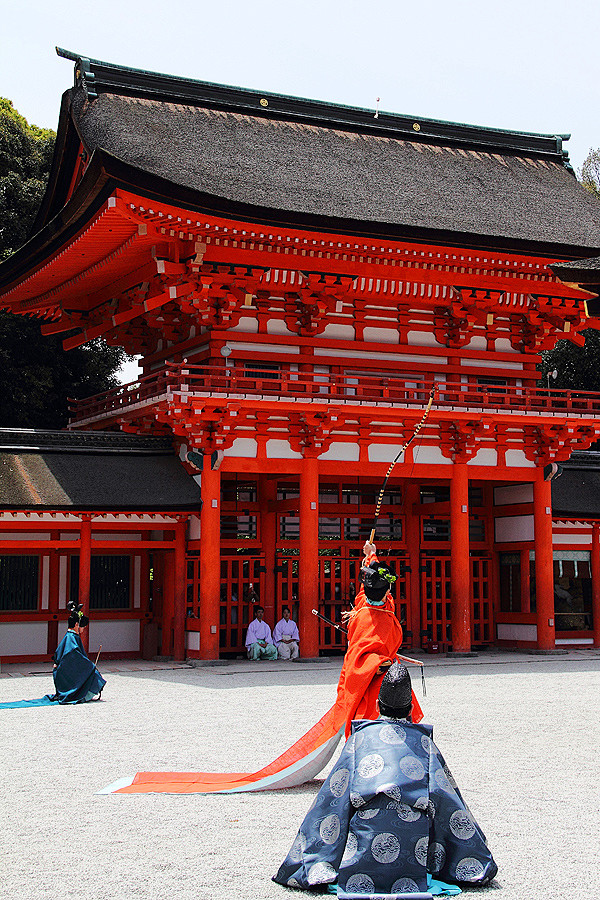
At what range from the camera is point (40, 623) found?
1955 cm

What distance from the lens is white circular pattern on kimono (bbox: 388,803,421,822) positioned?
5582mm

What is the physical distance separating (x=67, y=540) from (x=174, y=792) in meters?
12.0

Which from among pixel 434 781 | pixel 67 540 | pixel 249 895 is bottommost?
pixel 249 895

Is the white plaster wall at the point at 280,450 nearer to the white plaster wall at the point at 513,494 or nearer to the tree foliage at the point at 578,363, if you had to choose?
the white plaster wall at the point at 513,494

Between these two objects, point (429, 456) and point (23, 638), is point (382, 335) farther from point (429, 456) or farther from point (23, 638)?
point (23, 638)

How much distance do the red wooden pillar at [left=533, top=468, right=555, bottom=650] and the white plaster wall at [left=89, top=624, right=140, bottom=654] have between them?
27.7 feet

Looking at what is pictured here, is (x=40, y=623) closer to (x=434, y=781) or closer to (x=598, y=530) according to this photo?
(x=598, y=530)

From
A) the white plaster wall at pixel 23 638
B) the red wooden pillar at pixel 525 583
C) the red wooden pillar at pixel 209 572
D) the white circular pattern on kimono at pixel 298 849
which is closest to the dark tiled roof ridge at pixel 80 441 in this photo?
the red wooden pillar at pixel 209 572

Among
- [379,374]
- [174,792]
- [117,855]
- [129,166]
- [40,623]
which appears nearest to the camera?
[117,855]

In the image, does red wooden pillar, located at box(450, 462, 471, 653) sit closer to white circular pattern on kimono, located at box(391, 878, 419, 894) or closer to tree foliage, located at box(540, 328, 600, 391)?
tree foliage, located at box(540, 328, 600, 391)

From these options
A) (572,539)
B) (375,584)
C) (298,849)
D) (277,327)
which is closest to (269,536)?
(277,327)

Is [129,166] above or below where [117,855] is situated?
above

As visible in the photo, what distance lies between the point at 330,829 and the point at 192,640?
14482 mm

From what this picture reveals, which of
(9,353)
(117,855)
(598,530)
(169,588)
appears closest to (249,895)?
(117,855)
